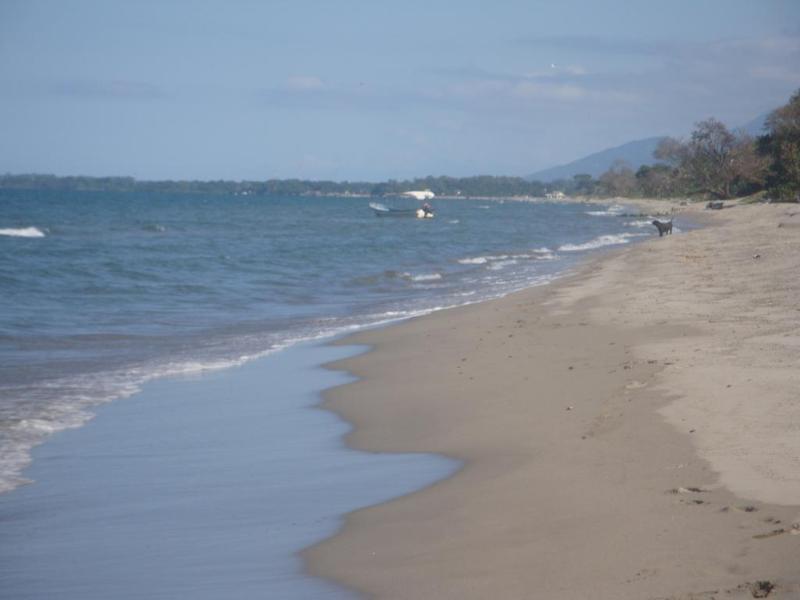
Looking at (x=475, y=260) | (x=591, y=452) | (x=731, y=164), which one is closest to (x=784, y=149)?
(x=475, y=260)

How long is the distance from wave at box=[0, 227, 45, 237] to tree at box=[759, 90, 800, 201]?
4287 cm

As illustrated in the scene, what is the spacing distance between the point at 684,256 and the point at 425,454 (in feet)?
68.0

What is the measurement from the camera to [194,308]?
22109 mm

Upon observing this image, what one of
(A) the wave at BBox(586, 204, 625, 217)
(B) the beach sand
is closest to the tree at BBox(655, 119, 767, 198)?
(A) the wave at BBox(586, 204, 625, 217)

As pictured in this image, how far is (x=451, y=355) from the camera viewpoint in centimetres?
1391

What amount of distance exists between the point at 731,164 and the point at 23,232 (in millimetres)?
63152

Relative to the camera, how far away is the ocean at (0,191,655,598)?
33.4ft

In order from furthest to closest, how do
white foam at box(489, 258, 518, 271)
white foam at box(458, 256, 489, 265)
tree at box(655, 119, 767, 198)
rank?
tree at box(655, 119, 767, 198), white foam at box(458, 256, 489, 265), white foam at box(489, 258, 518, 271)

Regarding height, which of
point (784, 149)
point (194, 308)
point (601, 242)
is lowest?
point (194, 308)

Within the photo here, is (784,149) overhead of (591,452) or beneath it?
overhead

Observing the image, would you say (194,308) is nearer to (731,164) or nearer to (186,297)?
(186,297)

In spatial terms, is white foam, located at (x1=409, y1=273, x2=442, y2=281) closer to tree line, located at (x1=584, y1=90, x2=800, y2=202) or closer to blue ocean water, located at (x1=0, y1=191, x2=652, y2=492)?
blue ocean water, located at (x1=0, y1=191, x2=652, y2=492)

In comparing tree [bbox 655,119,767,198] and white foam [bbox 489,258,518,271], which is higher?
tree [bbox 655,119,767,198]

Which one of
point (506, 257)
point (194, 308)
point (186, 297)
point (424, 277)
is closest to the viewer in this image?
point (194, 308)
